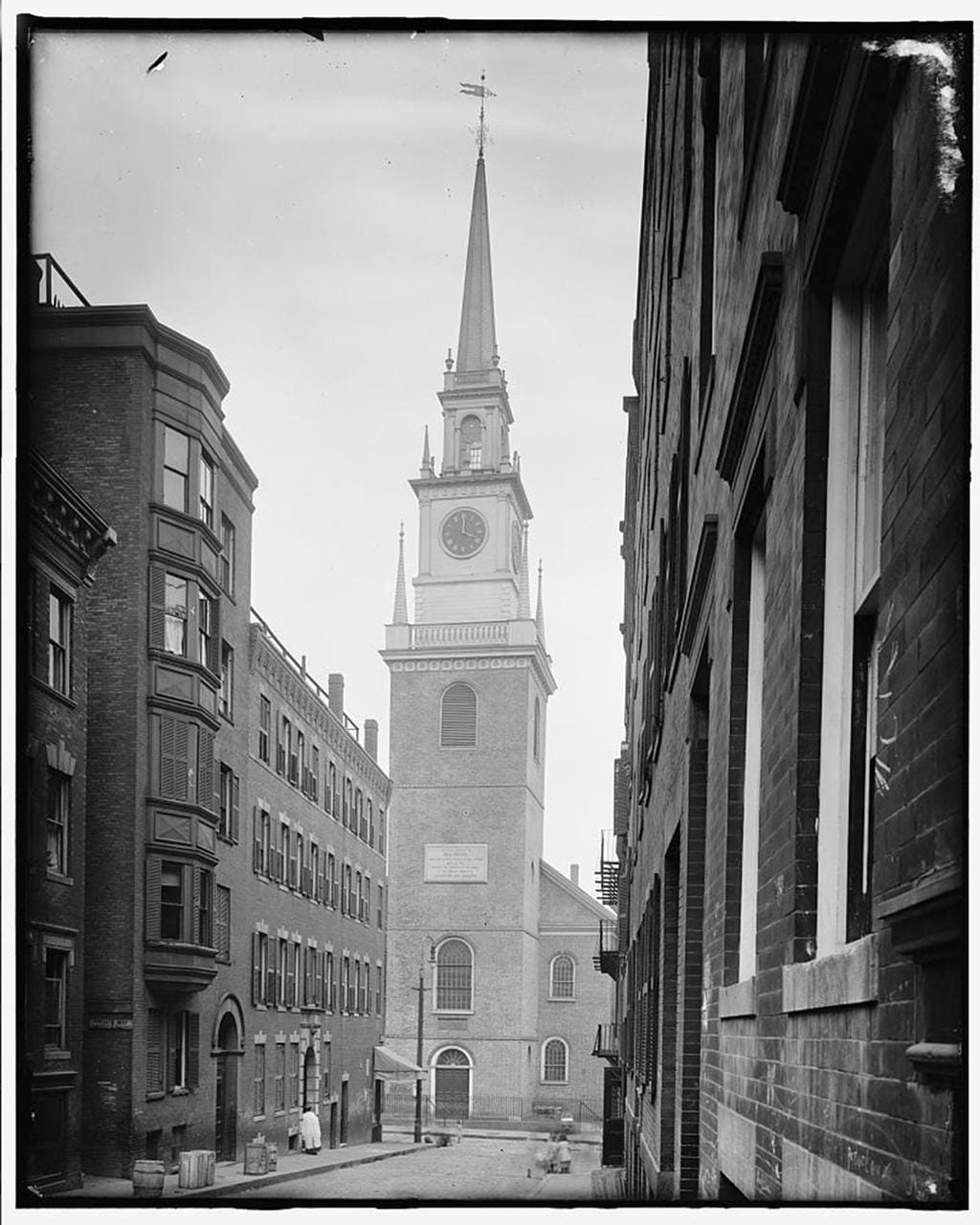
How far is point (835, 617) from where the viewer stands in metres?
4.43

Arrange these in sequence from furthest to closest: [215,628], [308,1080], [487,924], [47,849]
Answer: [487,924] → [308,1080] → [215,628] → [47,849]

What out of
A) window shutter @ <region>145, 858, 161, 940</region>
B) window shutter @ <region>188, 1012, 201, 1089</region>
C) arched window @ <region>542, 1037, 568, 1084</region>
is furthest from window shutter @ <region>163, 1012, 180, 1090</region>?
arched window @ <region>542, 1037, 568, 1084</region>

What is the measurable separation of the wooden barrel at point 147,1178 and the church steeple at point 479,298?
5233 millimetres

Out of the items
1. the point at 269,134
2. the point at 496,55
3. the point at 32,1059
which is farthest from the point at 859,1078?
the point at 269,134

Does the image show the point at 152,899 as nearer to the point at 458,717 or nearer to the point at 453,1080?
the point at 458,717

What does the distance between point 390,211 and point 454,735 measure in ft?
164

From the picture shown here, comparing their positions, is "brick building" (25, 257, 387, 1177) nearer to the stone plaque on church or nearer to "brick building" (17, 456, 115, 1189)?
"brick building" (17, 456, 115, 1189)

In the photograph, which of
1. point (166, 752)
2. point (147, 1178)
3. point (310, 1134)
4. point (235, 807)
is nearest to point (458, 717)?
point (235, 807)

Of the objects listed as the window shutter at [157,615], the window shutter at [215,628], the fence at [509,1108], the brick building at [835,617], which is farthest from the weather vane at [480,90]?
the fence at [509,1108]

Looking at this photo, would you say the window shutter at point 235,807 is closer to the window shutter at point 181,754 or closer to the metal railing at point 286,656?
the metal railing at point 286,656

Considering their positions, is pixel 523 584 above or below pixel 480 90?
below

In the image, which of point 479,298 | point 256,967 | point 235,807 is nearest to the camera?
point 479,298

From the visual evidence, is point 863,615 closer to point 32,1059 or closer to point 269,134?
point 32,1059

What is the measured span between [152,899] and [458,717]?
1820 inches
